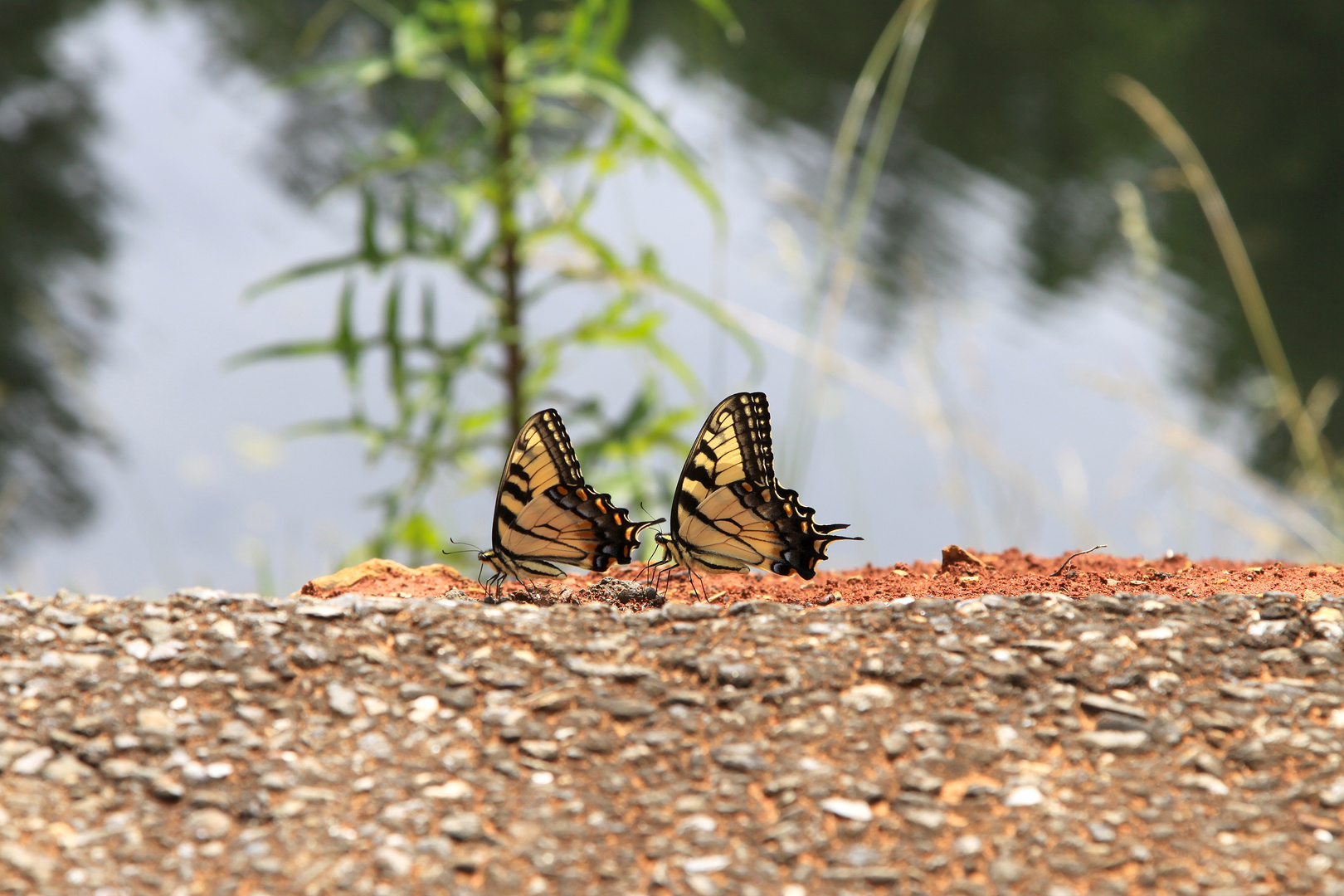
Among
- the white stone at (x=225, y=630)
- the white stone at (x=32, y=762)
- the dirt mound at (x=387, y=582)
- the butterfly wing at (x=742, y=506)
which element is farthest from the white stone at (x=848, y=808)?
the white stone at (x=32, y=762)

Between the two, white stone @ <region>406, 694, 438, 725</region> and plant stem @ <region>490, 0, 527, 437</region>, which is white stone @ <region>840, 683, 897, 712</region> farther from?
plant stem @ <region>490, 0, 527, 437</region>

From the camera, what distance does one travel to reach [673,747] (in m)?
1.52

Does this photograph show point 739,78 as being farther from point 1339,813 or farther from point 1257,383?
point 1339,813

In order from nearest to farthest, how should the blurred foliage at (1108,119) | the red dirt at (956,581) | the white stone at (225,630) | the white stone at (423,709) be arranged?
the white stone at (423,709), the white stone at (225,630), the red dirt at (956,581), the blurred foliage at (1108,119)

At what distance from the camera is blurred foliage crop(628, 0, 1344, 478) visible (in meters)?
7.36

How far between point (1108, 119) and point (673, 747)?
10.3m

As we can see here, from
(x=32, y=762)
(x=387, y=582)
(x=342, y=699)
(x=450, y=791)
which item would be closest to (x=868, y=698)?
(x=450, y=791)

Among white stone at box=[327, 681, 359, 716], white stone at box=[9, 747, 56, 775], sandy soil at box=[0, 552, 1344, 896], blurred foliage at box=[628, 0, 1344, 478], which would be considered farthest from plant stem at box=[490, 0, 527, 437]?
blurred foliage at box=[628, 0, 1344, 478]

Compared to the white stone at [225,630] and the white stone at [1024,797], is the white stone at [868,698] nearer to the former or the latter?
the white stone at [1024,797]

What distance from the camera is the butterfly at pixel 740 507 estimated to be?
1954 millimetres

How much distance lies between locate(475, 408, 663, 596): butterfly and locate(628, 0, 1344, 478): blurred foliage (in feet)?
13.3

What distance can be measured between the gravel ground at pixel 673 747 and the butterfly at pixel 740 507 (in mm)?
183

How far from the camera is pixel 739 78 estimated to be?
10406 mm

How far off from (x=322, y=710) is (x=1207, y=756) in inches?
54.4
